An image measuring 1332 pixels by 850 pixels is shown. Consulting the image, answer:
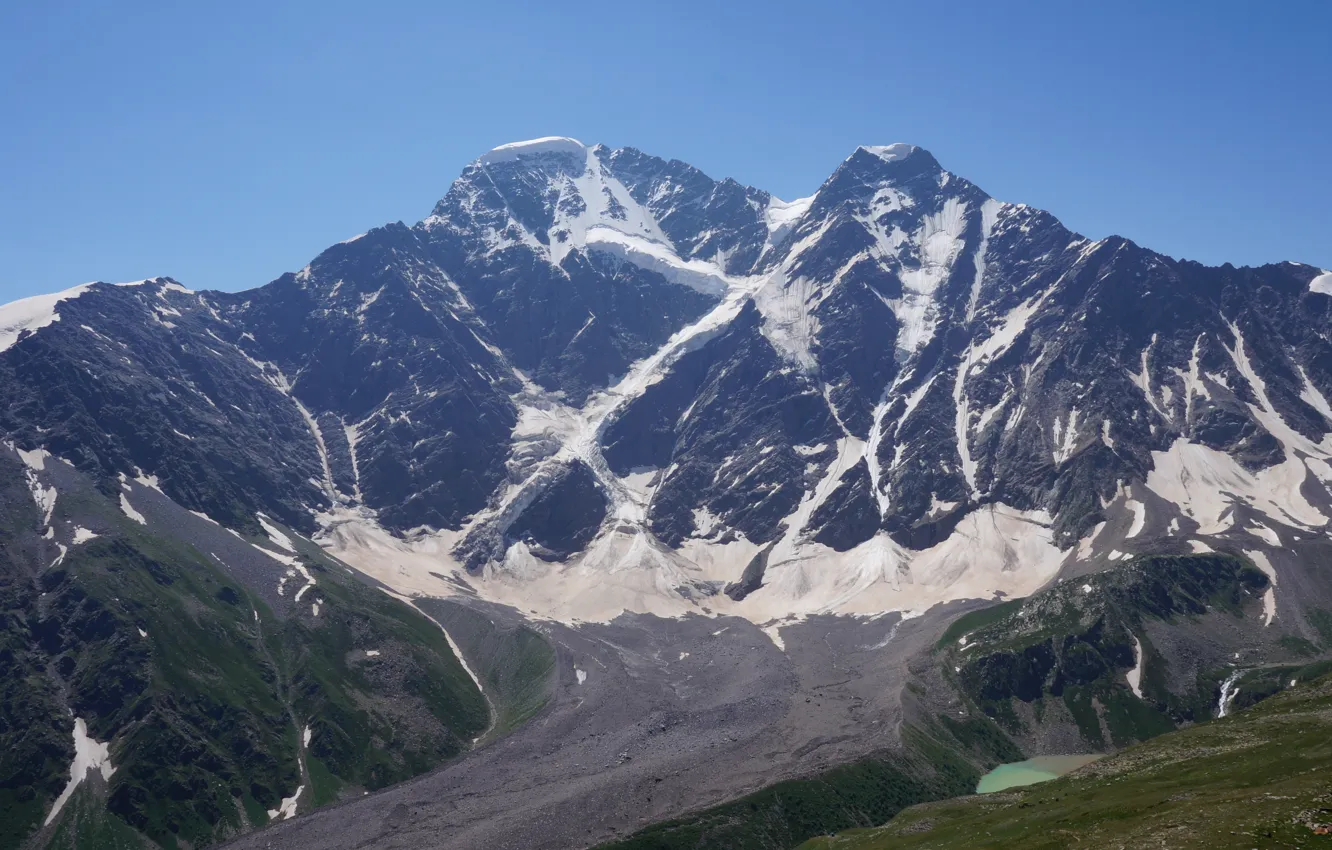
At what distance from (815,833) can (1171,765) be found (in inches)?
3362

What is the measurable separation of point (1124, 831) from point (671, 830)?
107 metres

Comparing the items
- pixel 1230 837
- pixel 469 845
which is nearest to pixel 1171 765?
pixel 1230 837

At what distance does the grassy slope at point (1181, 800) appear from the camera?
3531 inches

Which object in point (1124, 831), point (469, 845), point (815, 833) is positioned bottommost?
point (815, 833)

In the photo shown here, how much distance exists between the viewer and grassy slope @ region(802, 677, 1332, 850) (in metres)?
89.7

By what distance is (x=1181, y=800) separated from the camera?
351 feet

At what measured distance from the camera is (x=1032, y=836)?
11094 cm

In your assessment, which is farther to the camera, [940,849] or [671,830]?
[671,830]

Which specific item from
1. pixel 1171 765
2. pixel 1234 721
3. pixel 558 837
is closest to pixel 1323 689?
pixel 1234 721

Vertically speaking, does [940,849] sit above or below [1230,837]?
below

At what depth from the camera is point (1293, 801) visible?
92438 millimetres

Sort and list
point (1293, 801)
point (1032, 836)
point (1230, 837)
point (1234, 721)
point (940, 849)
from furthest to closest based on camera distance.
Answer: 1. point (1234, 721)
2. point (940, 849)
3. point (1032, 836)
4. point (1293, 801)
5. point (1230, 837)

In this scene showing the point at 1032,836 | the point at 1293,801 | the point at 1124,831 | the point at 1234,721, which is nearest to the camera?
the point at 1293,801

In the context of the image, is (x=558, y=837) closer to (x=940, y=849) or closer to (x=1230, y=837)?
(x=940, y=849)
